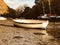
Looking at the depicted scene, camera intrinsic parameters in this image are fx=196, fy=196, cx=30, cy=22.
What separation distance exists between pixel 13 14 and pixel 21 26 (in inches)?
931

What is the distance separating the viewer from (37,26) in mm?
25344

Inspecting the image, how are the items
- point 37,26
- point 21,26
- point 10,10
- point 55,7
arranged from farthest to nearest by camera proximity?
point 10,10
point 55,7
point 21,26
point 37,26

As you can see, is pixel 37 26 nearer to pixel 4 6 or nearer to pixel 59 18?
pixel 59 18

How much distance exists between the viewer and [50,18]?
3953cm

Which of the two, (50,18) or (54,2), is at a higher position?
(54,2)

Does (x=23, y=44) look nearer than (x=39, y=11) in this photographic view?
Yes

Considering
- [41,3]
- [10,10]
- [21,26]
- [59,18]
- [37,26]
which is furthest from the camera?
[10,10]

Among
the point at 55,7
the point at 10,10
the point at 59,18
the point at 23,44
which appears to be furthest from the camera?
the point at 10,10

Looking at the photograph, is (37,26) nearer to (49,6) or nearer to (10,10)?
(49,6)

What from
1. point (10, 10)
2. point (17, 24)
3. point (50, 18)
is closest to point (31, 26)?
point (17, 24)

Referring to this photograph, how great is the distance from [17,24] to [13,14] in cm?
2257

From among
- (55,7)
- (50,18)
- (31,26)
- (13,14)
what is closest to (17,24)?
(31,26)

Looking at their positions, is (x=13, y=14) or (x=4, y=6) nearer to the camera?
(x=13, y=14)

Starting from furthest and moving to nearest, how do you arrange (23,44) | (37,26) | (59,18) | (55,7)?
(55,7) < (59,18) < (37,26) < (23,44)
